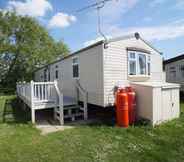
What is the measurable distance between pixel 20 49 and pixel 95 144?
69.4 feet

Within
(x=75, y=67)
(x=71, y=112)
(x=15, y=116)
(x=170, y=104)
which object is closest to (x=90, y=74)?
(x=75, y=67)

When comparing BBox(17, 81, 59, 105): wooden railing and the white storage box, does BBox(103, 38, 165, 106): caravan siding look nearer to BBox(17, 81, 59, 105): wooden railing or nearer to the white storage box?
the white storage box

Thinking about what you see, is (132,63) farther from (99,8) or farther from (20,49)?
(20,49)

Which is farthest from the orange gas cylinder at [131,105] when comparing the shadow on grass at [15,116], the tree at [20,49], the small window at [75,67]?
the tree at [20,49]

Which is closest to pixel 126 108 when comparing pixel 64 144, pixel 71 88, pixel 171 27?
pixel 64 144

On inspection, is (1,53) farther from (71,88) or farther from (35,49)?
(71,88)

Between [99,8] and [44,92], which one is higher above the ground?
[99,8]

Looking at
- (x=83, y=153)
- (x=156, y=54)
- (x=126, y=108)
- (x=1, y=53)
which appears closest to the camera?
(x=83, y=153)

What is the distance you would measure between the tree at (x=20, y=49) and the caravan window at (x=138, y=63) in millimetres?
17700

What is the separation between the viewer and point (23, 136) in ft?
16.6

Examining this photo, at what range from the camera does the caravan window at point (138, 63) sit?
767 cm

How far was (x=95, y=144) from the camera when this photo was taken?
14.4 feet

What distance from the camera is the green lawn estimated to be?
145 inches

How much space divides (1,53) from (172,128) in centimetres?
2257
